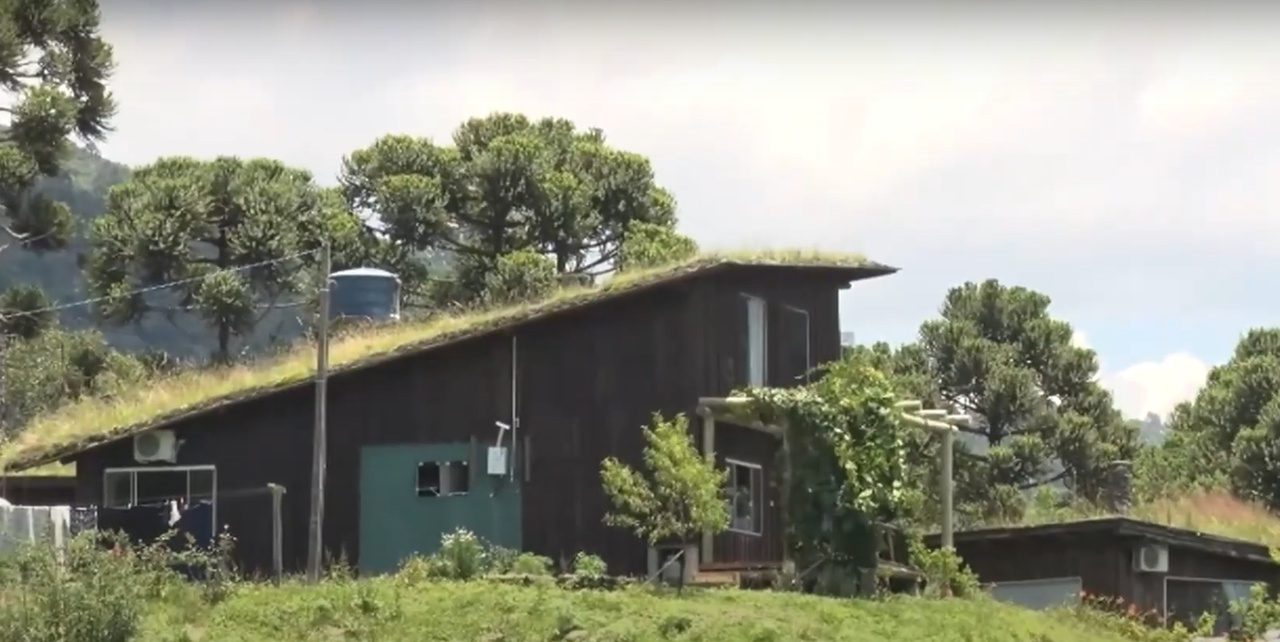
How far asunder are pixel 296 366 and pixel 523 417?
300 cm

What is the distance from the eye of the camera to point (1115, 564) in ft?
89.2

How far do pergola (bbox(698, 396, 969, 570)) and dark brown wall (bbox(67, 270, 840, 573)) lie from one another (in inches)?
17.9

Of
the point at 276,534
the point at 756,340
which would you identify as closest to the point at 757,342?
the point at 756,340

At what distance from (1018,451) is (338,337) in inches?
1008

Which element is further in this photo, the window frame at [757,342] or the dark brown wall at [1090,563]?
the dark brown wall at [1090,563]

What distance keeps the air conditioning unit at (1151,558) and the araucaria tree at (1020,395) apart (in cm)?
1772

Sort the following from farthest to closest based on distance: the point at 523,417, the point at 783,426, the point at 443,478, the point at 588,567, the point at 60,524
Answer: the point at 523,417
the point at 443,478
the point at 783,426
the point at 588,567
the point at 60,524

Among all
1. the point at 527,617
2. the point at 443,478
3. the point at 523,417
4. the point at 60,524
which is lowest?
the point at 527,617

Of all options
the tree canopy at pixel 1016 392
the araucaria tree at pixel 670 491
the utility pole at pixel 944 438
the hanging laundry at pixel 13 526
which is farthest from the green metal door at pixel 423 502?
the tree canopy at pixel 1016 392

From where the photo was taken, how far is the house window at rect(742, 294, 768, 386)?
79.7ft

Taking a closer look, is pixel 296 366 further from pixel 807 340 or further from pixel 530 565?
pixel 807 340

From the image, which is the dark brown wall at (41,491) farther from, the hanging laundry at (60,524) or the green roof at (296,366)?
the hanging laundry at (60,524)

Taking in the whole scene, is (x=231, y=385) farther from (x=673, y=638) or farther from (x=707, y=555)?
(x=673, y=638)

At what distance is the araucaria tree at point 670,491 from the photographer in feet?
66.3
